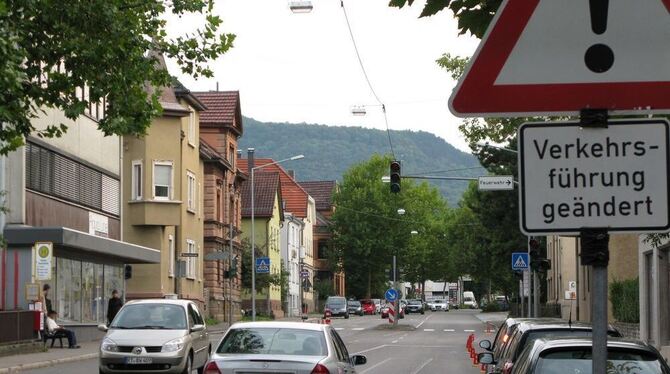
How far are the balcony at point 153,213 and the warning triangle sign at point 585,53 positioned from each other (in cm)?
5214

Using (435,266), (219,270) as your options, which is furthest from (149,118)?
(435,266)

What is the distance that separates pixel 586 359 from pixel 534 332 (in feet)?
13.1

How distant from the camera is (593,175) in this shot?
4.35 meters

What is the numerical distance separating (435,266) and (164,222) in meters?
84.9

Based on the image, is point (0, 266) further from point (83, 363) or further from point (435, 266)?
point (435, 266)

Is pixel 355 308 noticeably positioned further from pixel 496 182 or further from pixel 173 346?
pixel 173 346

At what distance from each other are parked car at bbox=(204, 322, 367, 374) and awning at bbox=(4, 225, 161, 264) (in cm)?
2501

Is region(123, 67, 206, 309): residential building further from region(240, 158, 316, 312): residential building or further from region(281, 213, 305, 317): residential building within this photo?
region(240, 158, 316, 312): residential building

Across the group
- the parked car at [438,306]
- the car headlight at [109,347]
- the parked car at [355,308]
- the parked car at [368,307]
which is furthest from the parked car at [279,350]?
the parked car at [438,306]

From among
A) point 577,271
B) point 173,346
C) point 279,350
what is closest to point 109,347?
point 173,346

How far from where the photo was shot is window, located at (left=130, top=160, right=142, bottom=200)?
5650cm

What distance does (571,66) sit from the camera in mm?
4379

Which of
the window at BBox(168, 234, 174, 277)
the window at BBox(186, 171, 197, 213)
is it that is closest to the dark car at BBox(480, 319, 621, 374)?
the window at BBox(168, 234, 174, 277)

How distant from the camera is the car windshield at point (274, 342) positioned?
1406cm
